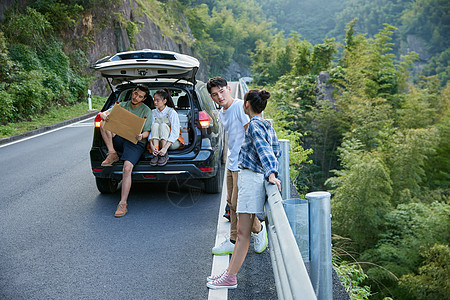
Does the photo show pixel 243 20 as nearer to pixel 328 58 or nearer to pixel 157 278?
pixel 328 58

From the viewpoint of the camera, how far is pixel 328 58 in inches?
1414

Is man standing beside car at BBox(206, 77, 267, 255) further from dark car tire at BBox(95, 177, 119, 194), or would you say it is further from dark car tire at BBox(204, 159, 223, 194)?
dark car tire at BBox(95, 177, 119, 194)

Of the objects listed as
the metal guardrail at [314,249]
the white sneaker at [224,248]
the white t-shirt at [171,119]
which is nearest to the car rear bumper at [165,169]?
the white t-shirt at [171,119]

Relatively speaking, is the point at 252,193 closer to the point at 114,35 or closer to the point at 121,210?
the point at 121,210

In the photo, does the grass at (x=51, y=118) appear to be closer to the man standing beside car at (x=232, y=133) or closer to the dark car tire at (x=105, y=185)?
the dark car tire at (x=105, y=185)

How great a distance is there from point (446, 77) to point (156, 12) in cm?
7512

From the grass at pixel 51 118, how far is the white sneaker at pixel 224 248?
10957mm

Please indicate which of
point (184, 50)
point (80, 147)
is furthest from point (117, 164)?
point (184, 50)

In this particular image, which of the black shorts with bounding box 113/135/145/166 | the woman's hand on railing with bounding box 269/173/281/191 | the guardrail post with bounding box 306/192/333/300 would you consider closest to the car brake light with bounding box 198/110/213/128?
the black shorts with bounding box 113/135/145/166

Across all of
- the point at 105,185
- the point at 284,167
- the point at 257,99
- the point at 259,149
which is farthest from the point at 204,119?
the point at 259,149

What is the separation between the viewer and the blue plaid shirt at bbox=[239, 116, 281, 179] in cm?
307

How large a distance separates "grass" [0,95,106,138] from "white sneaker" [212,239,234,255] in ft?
35.9

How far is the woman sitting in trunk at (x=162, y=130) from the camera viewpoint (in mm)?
5992

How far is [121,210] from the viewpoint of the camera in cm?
574
